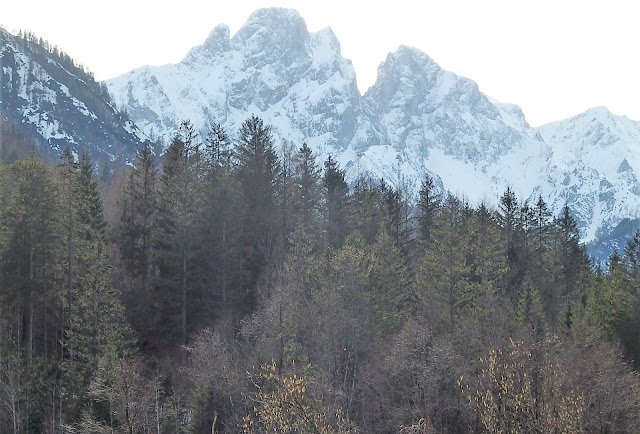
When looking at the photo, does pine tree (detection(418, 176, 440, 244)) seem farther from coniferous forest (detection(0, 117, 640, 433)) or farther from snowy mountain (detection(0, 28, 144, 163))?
snowy mountain (detection(0, 28, 144, 163))

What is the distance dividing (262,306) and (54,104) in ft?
534

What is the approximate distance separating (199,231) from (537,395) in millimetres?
27982

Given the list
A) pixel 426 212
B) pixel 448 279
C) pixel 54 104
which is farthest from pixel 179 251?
pixel 54 104

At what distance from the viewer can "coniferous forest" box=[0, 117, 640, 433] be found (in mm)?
27578

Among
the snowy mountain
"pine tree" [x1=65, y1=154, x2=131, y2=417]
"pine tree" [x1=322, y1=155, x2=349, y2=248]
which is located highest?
the snowy mountain

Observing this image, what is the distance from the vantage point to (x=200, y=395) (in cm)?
2861

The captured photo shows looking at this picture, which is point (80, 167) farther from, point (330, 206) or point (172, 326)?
point (330, 206)

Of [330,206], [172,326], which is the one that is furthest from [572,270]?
[172,326]

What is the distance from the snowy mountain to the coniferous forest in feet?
414

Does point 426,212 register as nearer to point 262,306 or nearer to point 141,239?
point 262,306

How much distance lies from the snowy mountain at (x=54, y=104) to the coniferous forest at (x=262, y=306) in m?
126

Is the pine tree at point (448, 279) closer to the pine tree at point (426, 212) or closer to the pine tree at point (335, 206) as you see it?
the pine tree at point (335, 206)

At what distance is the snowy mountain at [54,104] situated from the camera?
169m

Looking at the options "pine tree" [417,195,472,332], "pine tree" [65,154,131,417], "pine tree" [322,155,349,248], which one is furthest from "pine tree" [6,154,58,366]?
"pine tree" [417,195,472,332]
